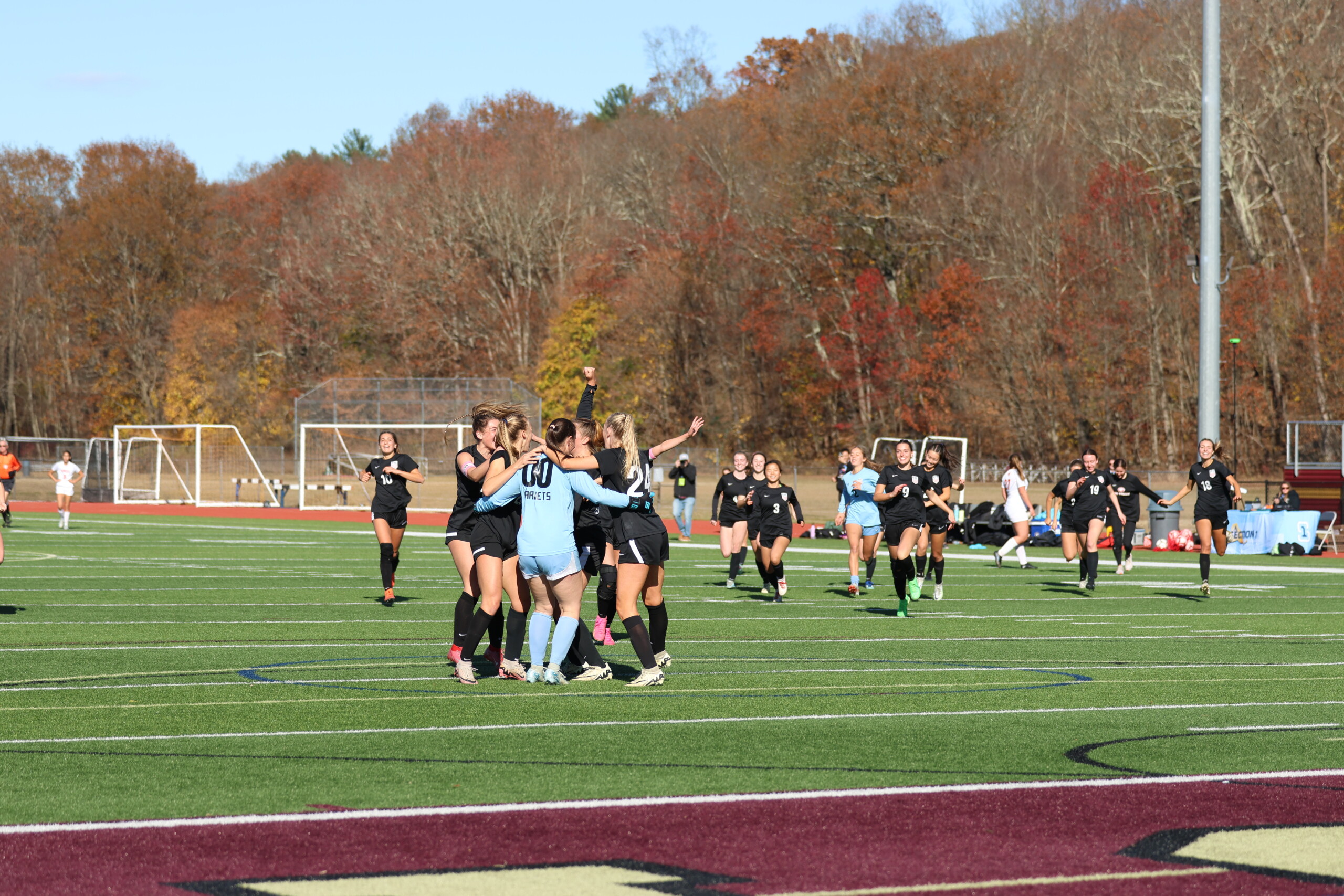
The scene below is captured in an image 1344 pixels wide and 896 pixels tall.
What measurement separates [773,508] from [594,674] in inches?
339

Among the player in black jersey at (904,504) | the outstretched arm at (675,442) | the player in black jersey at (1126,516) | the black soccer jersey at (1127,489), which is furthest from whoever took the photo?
the player in black jersey at (1126,516)

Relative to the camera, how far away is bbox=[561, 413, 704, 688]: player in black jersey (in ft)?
33.1

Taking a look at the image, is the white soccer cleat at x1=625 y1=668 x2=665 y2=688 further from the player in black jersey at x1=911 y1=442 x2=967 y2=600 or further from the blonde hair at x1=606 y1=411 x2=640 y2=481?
the player in black jersey at x1=911 y1=442 x2=967 y2=600

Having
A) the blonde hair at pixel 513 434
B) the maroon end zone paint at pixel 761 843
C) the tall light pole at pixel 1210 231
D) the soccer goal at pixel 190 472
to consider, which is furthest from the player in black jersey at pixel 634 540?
the soccer goal at pixel 190 472

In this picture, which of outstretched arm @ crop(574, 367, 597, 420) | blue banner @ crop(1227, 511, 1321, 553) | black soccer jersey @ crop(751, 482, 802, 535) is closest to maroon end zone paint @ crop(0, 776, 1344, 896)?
outstretched arm @ crop(574, 367, 597, 420)

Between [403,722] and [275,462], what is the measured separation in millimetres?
51667

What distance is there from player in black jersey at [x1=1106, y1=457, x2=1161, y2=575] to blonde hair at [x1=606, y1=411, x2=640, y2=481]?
46.7 ft

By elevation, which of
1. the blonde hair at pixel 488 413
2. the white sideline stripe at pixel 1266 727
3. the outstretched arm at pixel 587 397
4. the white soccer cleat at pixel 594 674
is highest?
the outstretched arm at pixel 587 397

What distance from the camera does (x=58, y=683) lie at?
1034 centimetres

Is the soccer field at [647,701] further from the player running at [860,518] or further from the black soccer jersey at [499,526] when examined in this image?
the black soccer jersey at [499,526]

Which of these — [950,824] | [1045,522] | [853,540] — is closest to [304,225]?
[1045,522]

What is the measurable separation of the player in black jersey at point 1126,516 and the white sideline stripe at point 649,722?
1373 centimetres

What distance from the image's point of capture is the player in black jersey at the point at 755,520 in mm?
18797

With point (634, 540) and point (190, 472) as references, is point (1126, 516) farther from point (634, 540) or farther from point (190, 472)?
point (190, 472)
